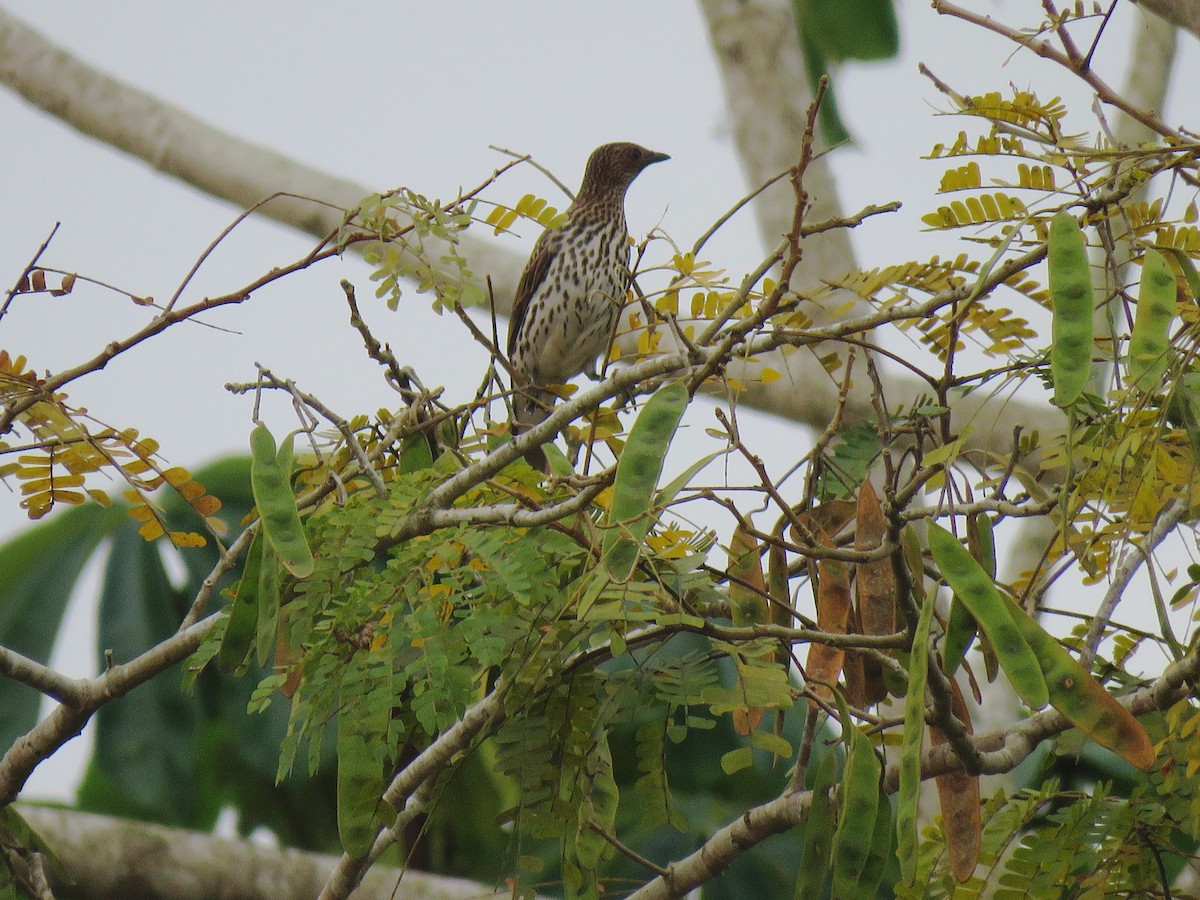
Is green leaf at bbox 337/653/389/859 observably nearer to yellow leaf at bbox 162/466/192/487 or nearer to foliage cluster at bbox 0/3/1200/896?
foliage cluster at bbox 0/3/1200/896

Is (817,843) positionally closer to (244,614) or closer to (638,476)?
(638,476)

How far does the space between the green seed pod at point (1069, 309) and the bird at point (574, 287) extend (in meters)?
2.46

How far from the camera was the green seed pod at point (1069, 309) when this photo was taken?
3.98 ft

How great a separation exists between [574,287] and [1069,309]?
2697 millimetres

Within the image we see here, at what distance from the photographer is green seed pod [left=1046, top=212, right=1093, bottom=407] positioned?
121 cm

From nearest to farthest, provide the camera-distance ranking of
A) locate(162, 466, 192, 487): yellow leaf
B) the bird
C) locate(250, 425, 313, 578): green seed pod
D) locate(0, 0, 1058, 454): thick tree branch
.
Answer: locate(250, 425, 313, 578): green seed pod, locate(162, 466, 192, 487): yellow leaf, the bird, locate(0, 0, 1058, 454): thick tree branch

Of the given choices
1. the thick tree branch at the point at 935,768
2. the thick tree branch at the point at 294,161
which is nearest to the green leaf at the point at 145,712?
the thick tree branch at the point at 294,161

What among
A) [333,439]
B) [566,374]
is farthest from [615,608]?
[566,374]

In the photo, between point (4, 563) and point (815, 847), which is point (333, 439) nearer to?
point (815, 847)

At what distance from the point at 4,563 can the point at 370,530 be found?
13.9 feet

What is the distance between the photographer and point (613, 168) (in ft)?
14.0

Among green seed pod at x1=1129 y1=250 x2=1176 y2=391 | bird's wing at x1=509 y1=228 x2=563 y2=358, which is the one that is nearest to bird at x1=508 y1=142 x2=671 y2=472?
bird's wing at x1=509 y1=228 x2=563 y2=358

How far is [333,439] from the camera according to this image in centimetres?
190

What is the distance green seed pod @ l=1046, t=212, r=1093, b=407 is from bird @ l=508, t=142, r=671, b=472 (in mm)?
2457
